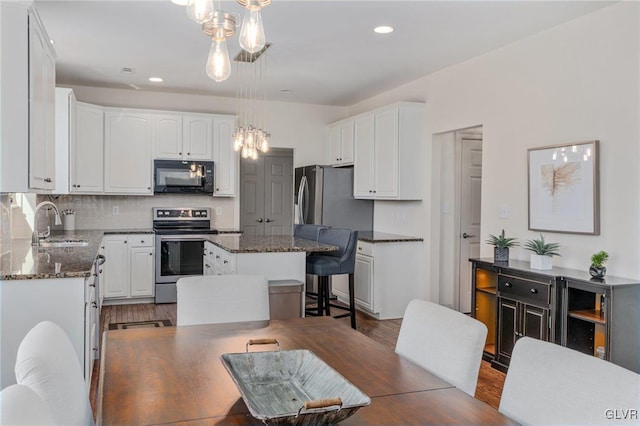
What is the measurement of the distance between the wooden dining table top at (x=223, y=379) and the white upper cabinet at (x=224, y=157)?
448 centimetres

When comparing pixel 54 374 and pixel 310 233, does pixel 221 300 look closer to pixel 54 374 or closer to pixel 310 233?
pixel 54 374

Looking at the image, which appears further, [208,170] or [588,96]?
[208,170]

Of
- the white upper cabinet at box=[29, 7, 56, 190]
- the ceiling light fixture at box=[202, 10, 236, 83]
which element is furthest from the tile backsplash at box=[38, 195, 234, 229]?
the ceiling light fixture at box=[202, 10, 236, 83]

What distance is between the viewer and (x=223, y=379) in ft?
→ 5.05

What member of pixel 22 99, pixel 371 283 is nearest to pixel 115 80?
pixel 22 99

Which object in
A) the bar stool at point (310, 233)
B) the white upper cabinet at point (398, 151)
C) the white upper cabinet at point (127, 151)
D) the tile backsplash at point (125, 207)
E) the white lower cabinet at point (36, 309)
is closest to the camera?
the white lower cabinet at point (36, 309)

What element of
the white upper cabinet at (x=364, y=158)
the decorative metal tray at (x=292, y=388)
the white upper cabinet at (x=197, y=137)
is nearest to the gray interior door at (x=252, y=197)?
the white upper cabinet at (x=197, y=137)

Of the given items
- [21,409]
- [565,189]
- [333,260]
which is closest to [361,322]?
[333,260]

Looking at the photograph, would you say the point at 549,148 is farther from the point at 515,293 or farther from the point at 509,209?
the point at 515,293

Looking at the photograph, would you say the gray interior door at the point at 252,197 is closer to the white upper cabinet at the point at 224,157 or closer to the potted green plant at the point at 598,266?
the white upper cabinet at the point at 224,157

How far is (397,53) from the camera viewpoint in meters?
4.59

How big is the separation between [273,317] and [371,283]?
1.72 meters

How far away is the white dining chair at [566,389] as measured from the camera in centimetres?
119

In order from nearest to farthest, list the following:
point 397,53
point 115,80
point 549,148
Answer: point 549,148 < point 397,53 < point 115,80
